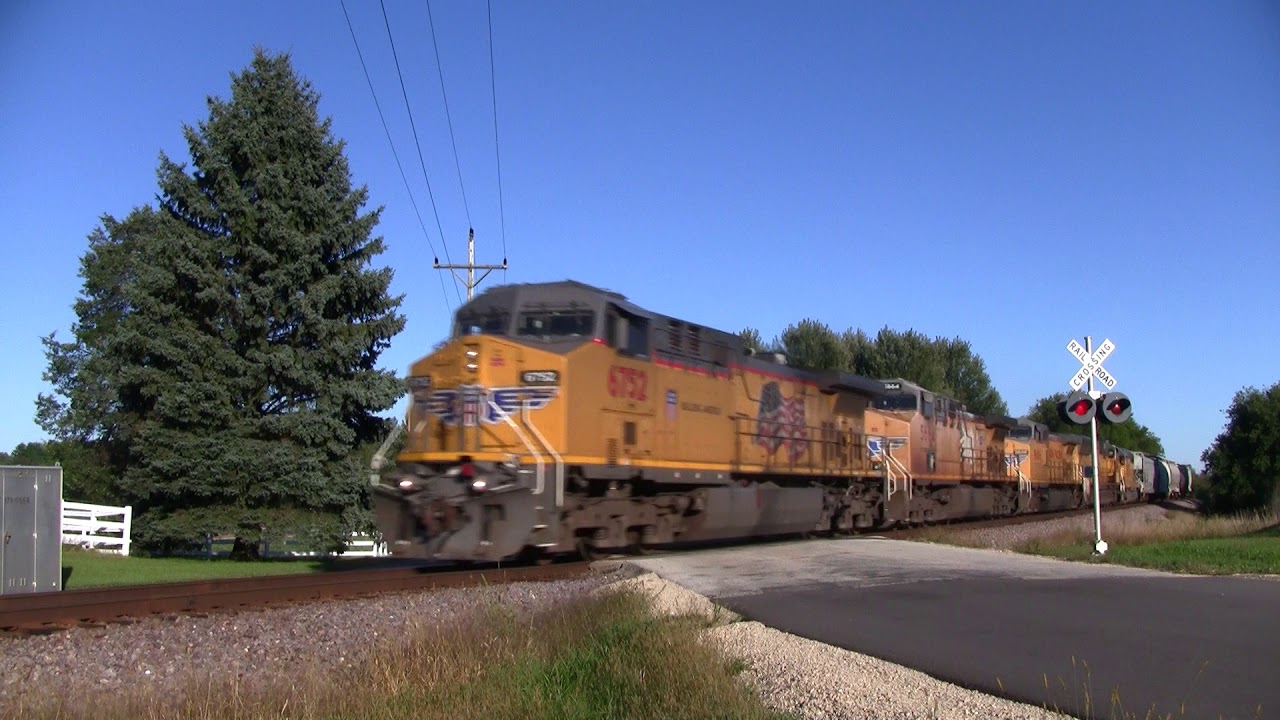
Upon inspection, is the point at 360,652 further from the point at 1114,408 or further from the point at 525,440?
the point at 1114,408

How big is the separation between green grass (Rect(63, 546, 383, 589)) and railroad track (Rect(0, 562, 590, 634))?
9.01 feet

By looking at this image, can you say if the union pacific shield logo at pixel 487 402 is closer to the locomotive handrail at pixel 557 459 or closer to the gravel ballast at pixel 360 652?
the locomotive handrail at pixel 557 459

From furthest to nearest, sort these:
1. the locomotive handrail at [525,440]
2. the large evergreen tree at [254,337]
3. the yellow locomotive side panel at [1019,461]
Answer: the yellow locomotive side panel at [1019,461] < the large evergreen tree at [254,337] < the locomotive handrail at [525,440]

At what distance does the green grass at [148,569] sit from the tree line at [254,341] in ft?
4.53

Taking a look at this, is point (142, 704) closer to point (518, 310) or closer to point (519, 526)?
point (519, 526)

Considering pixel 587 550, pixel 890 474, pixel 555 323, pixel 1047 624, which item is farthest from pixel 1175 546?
pixel 555 323

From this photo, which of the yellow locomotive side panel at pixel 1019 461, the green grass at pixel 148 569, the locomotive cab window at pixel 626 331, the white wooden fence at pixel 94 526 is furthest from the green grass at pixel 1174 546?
the white wooden fence at pixel 94 526

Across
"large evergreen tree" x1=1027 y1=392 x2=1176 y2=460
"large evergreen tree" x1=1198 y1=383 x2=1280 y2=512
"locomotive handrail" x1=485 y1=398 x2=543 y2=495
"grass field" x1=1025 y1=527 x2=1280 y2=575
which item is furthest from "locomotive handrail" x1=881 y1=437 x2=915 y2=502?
"large evergreen tree" x1=1027 y1=392 x2=1176 y2=460

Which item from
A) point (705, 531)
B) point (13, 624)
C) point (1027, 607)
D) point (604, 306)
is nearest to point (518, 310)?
point (604, 306)

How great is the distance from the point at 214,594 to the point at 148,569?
7.22 metres

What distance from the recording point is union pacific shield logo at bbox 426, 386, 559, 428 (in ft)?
44.6

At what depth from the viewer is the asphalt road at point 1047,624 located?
19.1ft

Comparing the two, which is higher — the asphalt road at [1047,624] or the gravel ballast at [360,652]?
the asphalt road at [1047,624]

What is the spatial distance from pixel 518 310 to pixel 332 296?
8.30 metres
